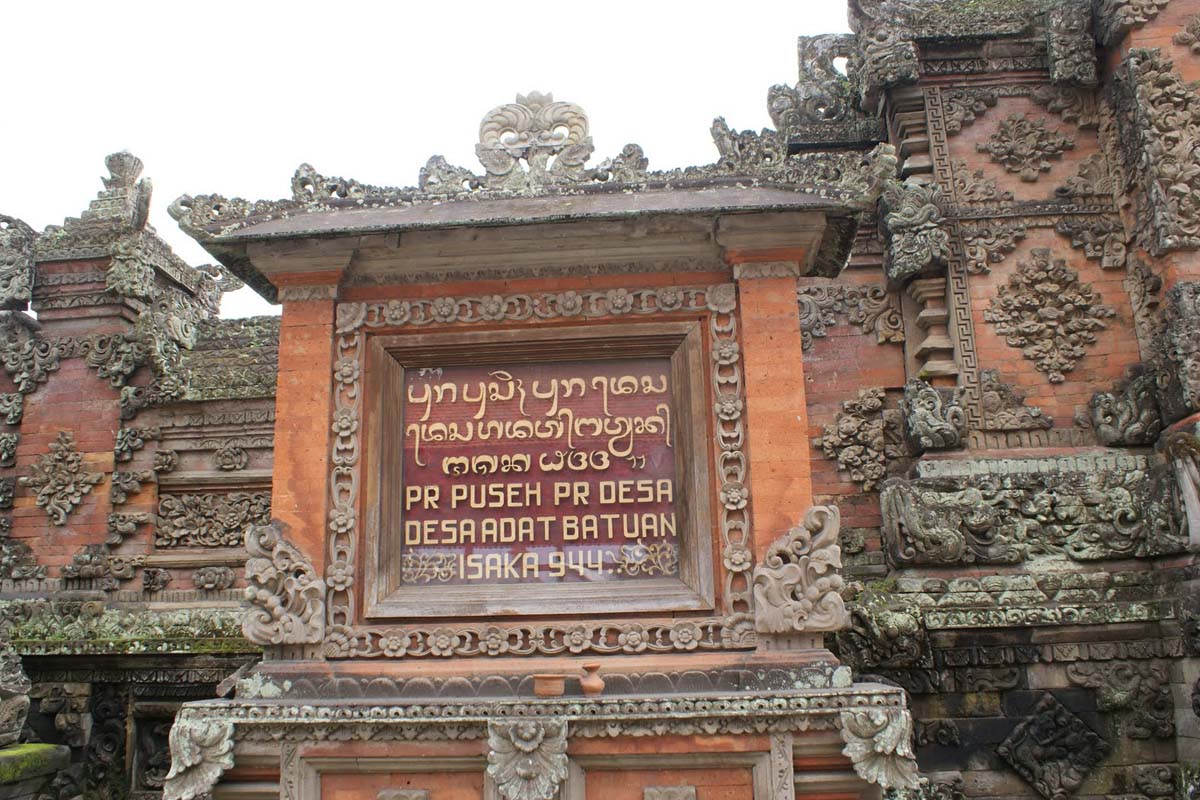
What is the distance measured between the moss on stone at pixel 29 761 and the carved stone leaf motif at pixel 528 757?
5.40 meters

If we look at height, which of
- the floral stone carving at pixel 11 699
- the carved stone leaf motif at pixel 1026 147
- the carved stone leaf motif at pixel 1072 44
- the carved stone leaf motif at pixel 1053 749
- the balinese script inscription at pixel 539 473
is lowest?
the carved stone leaf motif at pixel 1053 749

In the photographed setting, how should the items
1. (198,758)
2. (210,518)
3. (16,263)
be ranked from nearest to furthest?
(198,758) < (210,518) < (16,263)

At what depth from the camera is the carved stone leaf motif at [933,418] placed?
8.91m

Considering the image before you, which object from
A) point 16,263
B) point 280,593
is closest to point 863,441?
point 280,593

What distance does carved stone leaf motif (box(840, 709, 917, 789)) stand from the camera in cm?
471

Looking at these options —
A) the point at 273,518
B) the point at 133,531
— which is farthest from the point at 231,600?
the point at 273,518

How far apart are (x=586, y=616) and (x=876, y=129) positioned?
25.9 feet

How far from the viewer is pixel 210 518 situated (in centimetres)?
1037

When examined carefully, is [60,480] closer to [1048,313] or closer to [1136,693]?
[1048,313]

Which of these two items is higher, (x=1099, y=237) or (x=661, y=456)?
(x=1099, y=237)

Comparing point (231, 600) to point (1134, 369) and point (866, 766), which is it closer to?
point (866, 766)

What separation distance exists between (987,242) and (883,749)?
6.68 metres

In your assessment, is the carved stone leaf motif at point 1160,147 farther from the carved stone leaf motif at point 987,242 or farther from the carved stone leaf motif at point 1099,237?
the carved stone leaf motif at point 987,242

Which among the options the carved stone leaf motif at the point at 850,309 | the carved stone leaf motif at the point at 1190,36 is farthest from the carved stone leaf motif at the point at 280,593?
the carved stone leaf motif at the point at 1190,36
